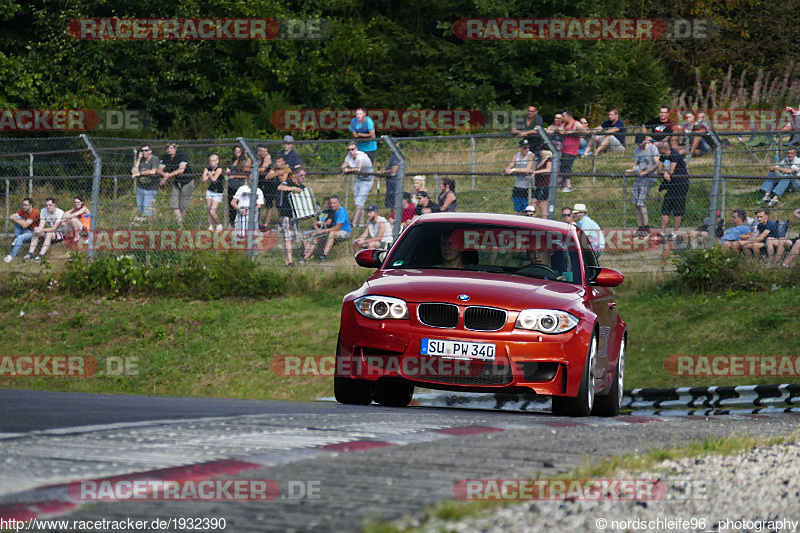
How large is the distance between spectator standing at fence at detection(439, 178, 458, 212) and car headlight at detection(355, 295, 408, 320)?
9348mm

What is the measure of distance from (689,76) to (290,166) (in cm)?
3145

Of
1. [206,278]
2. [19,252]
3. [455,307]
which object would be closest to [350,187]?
[206,278]

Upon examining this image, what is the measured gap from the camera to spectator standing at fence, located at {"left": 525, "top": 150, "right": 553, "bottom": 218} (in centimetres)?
1838

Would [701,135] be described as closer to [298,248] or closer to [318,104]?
[298,248]

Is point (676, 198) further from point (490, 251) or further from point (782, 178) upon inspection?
point (490, 251)

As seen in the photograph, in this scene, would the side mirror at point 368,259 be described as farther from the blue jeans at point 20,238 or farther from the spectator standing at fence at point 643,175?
the blue jeans at point 20,238

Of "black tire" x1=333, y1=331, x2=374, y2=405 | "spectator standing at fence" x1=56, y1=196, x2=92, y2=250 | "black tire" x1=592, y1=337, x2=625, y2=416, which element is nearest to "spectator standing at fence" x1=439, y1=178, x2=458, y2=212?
"spectator standing at fence" x1=56, y1=196, x2=92, y2=250

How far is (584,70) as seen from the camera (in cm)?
4269

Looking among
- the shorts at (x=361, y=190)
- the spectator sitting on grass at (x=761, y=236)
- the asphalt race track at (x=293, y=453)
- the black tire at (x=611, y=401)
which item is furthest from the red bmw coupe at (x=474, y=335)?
the shorts at (x=361, y=190)

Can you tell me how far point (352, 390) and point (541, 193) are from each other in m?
9.17

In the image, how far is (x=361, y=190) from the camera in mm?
19250

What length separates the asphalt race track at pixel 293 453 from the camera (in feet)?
13.3

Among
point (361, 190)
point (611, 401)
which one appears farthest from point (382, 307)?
point (361, 190)

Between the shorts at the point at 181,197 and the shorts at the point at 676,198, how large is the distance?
25.3ft
